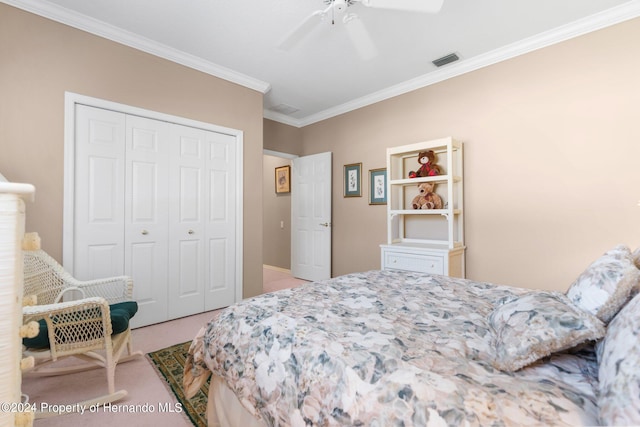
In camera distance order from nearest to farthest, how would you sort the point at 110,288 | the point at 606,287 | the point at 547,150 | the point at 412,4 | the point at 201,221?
the point at 606,287, the point at 412,4, the point at 110,288, the point at 547,150, the point at 201,221

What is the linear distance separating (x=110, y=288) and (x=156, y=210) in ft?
2.65

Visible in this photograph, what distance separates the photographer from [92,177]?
8.53ft

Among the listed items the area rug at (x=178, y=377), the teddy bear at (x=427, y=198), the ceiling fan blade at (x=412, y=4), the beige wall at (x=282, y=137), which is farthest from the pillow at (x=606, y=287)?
the beige wall at (x=282, y=137)

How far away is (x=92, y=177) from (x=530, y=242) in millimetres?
4079

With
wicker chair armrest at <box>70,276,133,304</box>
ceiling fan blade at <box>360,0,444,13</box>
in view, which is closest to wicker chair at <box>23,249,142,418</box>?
wicker chair armrest at <box>70,276,133,304</box>

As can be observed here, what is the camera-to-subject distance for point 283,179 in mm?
5699

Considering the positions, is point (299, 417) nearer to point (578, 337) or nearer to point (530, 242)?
point (578, 337)

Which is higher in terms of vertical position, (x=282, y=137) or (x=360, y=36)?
(x=360, y=36)

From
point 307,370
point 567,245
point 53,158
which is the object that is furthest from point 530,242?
point 53,158

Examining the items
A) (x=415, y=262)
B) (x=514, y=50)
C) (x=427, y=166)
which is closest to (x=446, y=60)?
(x=514, y=50)

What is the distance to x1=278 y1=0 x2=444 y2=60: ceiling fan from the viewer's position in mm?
1777

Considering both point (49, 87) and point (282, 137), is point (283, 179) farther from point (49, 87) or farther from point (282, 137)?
point (49, 87)

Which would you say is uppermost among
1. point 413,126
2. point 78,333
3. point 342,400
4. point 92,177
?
point 413,126

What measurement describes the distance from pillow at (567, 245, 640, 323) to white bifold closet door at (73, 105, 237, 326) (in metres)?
3.16
